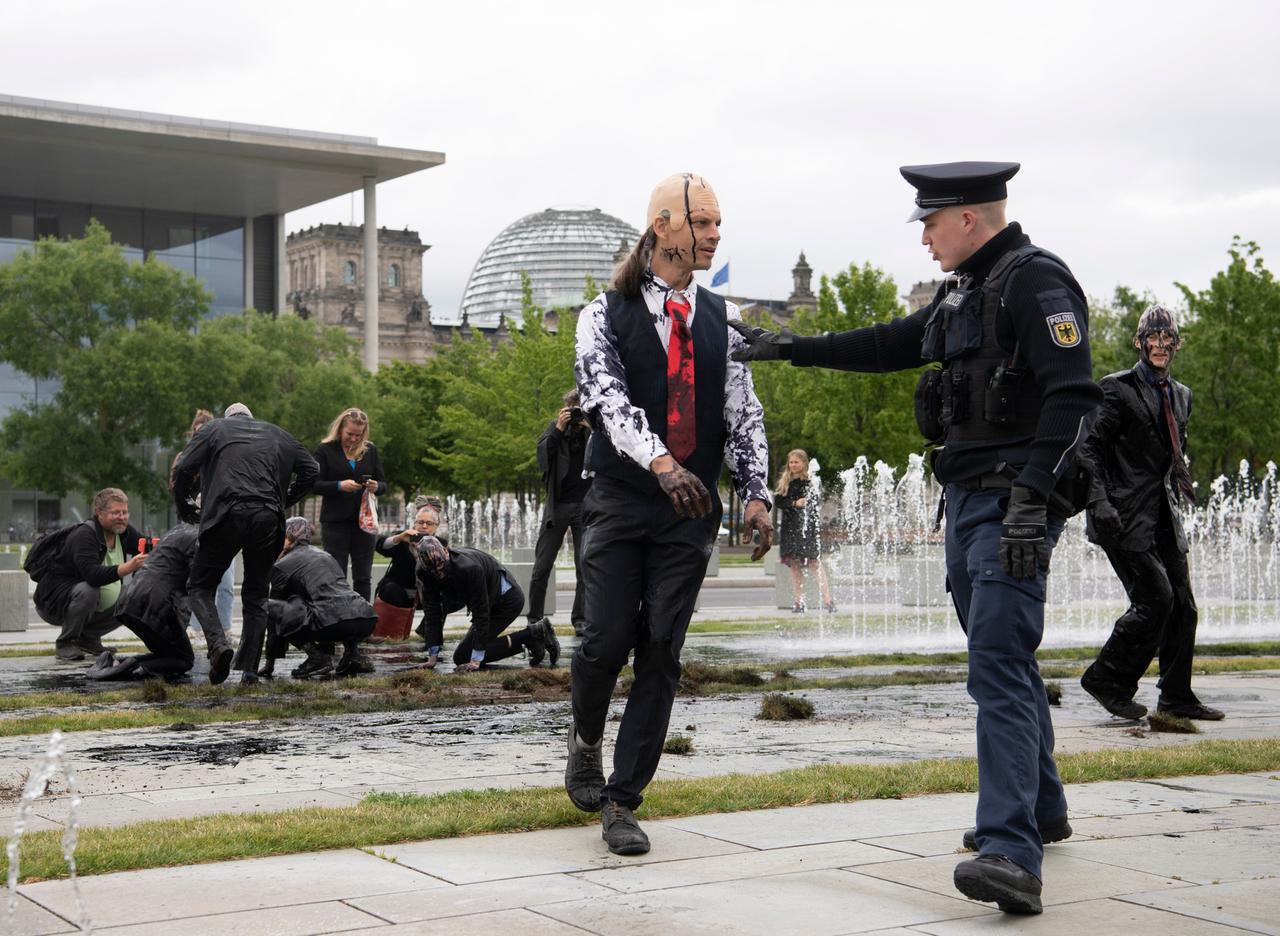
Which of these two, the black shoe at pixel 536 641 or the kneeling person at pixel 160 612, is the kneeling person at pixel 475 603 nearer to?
the black shoe at pixel 536 641

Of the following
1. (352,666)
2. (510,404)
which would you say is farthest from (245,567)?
(510,404)

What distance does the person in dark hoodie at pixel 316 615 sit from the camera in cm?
1131

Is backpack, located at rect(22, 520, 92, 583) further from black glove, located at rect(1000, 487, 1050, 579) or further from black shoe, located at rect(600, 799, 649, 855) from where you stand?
black glove, located at rect(1000, 487, 1050, 579)

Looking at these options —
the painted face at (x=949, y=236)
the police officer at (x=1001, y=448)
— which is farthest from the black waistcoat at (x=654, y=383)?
the painted face at (x=949, y=236)

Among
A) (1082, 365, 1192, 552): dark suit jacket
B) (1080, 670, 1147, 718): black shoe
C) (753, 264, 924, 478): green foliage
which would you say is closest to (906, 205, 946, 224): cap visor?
(1082, 365, 1192, 552): dark suit jacket

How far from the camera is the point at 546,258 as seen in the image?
6137 inches

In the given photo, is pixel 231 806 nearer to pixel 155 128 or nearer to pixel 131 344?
pixel 131 344

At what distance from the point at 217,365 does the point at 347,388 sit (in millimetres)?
8412

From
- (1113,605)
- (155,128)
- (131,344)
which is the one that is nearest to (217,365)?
(131,344)

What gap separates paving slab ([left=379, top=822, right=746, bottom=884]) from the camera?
4828 mm

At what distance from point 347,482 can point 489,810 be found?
7.81m

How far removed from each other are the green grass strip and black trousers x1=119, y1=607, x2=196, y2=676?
215 inches

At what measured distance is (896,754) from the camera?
7445mm

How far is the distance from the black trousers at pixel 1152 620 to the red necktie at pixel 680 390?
12.0 feet
